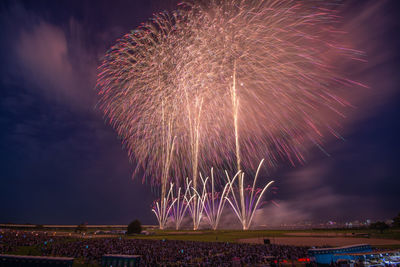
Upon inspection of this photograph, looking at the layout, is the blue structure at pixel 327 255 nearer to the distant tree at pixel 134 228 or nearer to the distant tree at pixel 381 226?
the distant tree at pixel 381 226

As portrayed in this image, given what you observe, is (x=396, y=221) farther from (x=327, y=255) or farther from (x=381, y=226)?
(x=327, y=255)

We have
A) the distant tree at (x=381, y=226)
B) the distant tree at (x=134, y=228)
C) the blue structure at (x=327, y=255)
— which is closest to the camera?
the blue structure at (x=327, y=255)

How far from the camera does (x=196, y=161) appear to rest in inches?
2247

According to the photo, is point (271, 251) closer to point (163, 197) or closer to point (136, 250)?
point (136, 250)

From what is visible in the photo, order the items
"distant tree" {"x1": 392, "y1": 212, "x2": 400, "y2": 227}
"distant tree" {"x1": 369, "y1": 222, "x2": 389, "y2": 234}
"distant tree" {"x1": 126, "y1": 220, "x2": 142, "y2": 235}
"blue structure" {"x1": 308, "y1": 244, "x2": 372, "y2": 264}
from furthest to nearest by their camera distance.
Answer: "distant tree" {"x1": 126, "y1": 220, "x2": 142, "y2": 235}
"distant tree" {"x1": 392, "y1": 212, "x2": 400, "y2": 227}
"distant tree" {"x1": 369, "y1": 222, "x2": 389, "y2": 234}
"blue structure" {"x1": 308, "y1": 244, "x2": 372, "y2": 264}

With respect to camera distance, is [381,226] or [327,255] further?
[381,226]

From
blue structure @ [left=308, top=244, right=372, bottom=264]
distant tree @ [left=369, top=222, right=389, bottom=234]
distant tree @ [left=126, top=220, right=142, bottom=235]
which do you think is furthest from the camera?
distant tree @ [left=126, top=220, right=142, bottom=235]

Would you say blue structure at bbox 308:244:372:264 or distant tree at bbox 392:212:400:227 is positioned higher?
distant tree at bbox 392:212:400:227

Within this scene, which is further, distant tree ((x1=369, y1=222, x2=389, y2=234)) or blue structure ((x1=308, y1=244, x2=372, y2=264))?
distant tree ((x1=369, y1=222, x2=389, y2=234))

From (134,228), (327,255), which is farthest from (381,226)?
(134,228)

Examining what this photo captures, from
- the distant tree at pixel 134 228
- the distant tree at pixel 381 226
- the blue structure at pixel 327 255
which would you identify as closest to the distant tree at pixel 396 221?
the distant tree at pixel 381 226

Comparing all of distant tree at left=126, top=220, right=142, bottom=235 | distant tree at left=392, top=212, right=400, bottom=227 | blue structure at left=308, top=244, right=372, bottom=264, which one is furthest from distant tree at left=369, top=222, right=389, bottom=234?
distant tree at left=126, top=220, right=142, bottom=235

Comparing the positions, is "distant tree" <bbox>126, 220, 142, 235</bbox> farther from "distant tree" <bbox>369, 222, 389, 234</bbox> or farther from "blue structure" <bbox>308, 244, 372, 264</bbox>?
"distant tree" <bbox>369, 222, 389, 234</bbox>

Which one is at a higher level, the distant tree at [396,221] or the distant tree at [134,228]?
the distant tree at [396,221]
